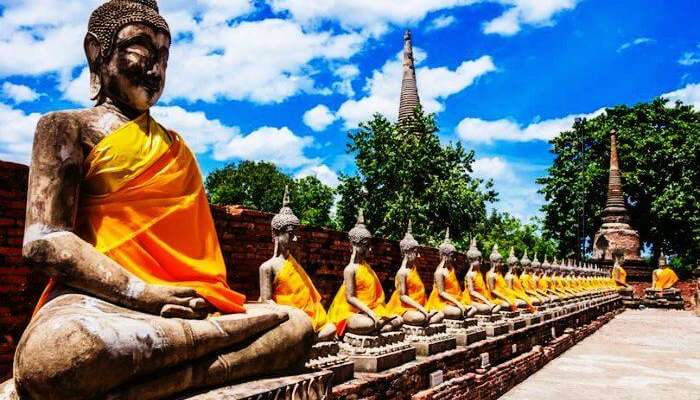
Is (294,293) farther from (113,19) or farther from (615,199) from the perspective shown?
(615,199)

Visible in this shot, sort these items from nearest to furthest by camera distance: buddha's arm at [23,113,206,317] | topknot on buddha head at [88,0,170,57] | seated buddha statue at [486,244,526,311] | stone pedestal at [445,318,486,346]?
buddha's arm at [23,113,206,317] < topknot on buddha head at [88,0,170,57] < stone pedestal at [445,318,486,346] < seated buddha statue at [486,244,526,311]

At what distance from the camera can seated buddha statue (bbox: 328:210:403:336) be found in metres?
6.02

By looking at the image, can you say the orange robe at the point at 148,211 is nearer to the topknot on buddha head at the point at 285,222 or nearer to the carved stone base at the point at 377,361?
the topknot on buddha head at the point at 285,222

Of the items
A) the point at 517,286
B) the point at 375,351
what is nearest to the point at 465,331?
the point at 375,351

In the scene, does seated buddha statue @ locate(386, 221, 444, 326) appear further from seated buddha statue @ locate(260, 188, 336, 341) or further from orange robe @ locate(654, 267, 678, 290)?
orange robe @ locate(654, 267, 678, 290)

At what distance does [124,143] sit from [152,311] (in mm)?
845

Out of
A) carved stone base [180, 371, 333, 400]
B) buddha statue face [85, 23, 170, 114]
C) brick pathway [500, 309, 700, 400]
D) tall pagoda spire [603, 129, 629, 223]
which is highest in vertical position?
tall pagoda spire [603, 129, 629, 223]

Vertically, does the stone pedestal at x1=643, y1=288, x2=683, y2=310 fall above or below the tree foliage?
below

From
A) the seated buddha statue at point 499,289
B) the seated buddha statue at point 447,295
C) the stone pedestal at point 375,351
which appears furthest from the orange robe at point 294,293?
the seated buddha statue at point 499,289

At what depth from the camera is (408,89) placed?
32.1 meters

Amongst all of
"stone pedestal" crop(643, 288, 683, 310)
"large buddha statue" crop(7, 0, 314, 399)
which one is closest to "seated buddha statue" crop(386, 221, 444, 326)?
"large buddha statue" crop(7, 0, 314, 399)

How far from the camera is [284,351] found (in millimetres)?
3324

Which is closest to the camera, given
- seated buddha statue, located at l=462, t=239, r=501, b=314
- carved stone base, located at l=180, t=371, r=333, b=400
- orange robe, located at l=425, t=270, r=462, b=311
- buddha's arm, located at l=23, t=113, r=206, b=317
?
buddha's arm, located at l=23, t=113, r=206, b=317

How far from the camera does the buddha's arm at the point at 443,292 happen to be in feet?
29.5
